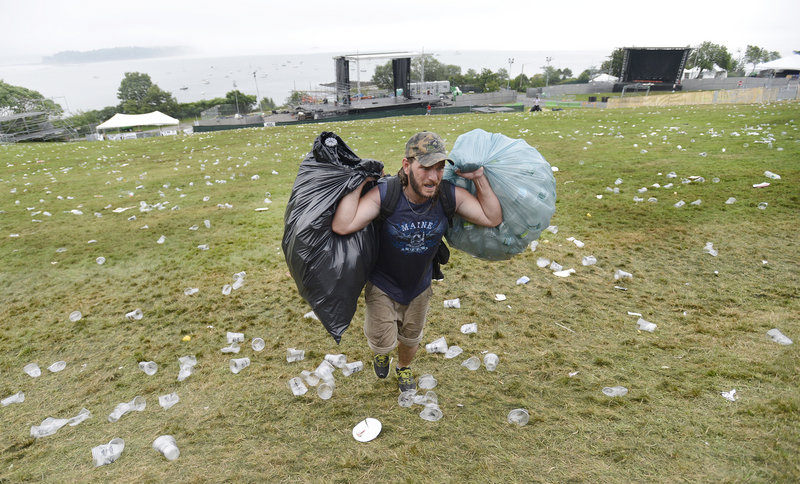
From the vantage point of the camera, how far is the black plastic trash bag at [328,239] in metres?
2.58

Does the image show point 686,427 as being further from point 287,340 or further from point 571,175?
point 571,175

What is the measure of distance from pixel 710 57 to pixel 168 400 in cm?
9953

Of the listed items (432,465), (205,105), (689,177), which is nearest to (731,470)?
(432,465)

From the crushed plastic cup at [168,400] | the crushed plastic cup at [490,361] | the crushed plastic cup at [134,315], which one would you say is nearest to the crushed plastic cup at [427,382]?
the crushed plastic cup at [490,361]

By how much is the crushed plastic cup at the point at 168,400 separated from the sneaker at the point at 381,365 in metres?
1.61

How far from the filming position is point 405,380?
324 cm

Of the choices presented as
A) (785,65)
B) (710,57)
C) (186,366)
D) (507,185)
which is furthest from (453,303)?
(710,57)

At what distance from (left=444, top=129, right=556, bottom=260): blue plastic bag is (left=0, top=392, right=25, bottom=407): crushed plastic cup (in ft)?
12.5

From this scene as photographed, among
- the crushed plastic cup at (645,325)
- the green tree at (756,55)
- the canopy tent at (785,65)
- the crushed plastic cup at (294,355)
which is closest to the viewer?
the crushed plastic cup at (294,355)

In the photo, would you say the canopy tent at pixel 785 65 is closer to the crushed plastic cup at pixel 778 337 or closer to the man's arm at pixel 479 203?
the crushed plastic cup at pixel 778 337

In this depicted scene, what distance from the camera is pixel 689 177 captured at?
8047mm

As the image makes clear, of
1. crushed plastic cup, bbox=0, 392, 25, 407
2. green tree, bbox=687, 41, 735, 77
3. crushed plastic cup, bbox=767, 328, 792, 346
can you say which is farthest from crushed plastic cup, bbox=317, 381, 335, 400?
green tree, bbox=687, 41, 735, 77

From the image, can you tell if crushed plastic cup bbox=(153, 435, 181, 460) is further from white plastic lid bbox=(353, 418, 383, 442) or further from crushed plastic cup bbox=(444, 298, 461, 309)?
crushed plastic cup bbox=(444, 298, 461, 309)

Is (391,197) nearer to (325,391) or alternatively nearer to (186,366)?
(325,391)
